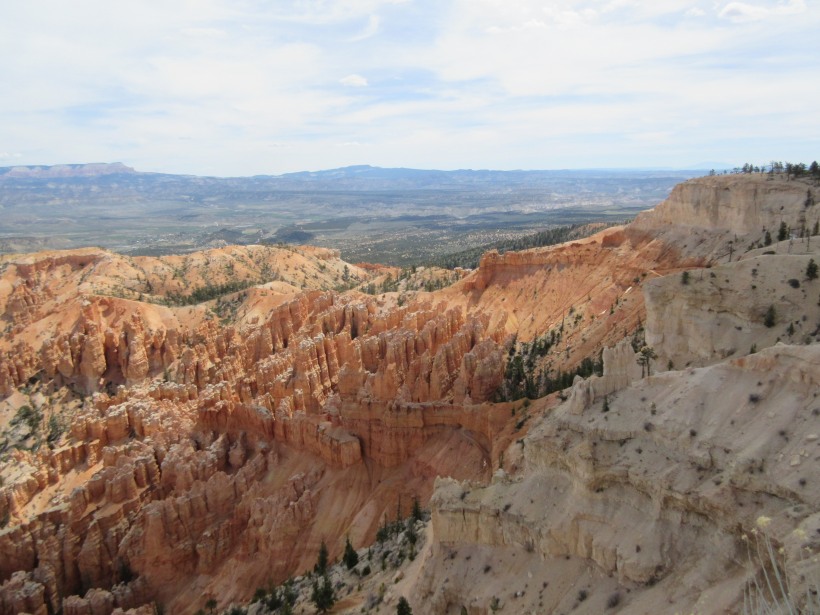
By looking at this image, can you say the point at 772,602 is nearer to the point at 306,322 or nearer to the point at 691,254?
the point at 691,254

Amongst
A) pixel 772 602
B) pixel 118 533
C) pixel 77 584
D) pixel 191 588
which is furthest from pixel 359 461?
pixel 772 602

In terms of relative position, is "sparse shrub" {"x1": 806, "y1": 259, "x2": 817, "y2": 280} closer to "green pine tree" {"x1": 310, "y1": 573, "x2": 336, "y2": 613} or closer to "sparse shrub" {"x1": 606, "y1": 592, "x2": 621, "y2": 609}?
"sparse shrub" {"x1": 606, "y1": 592, "x2": 621, "y2": 609}

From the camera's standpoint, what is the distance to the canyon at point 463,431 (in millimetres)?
16219

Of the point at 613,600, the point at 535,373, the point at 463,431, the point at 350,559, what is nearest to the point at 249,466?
the point at 350,559

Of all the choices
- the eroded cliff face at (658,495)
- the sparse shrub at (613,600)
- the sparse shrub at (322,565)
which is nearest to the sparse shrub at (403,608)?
the eroded cliff face at (658,495)

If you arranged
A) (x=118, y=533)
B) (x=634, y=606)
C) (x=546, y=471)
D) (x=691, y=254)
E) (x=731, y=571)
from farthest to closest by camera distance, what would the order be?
(x=691, y=254) < (x=118, y=533) < (x=546, y=471) < (x=634, y=606) < (x=731, y=571)

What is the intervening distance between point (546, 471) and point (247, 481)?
2522 centimetres

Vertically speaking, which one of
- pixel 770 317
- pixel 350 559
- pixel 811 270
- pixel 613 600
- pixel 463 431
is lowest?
pixel 350 559

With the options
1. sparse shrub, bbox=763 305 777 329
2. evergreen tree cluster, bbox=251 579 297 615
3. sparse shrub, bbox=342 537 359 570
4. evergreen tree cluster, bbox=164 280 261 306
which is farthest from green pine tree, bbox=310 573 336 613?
evergreen tree cluster, bbox=164 280 261 306

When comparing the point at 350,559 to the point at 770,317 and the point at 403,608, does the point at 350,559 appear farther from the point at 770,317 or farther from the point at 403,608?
the point at 770,317

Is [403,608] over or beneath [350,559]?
over

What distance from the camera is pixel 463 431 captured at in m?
36.3

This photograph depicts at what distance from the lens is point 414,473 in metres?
36.7

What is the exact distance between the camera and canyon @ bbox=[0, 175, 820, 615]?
16219mm
